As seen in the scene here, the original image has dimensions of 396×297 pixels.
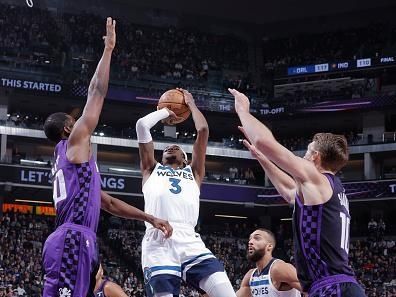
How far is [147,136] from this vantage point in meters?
8.41

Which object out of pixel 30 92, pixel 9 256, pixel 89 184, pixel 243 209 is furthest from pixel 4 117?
pixel 89 184

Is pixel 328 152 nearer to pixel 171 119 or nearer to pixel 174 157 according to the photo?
pixel 174 157

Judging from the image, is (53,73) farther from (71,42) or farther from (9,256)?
(9,256)

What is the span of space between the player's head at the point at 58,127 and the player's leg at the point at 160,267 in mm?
1802

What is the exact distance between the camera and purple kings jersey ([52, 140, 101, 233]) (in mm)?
6469

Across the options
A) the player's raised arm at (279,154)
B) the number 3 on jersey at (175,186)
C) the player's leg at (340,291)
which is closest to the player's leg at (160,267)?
the number 3 on jersey at (175,186)

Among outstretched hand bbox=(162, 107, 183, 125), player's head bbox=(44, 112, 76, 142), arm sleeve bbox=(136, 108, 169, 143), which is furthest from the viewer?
outstretched hand bbox=(162, 107, 183, 125)

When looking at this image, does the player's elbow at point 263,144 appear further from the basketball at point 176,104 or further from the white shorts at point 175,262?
the basketball at point 176,104

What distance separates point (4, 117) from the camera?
1470 inches

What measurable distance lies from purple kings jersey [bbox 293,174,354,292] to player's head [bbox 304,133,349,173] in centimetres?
11

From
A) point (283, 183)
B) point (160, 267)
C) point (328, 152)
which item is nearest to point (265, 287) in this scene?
point (160, 267)

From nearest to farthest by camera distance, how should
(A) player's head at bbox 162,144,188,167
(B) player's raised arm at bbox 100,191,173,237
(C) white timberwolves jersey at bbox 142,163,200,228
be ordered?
1. (B) player's raised arm at bbox 100,191,173,237
2. (C) white timberwolves jersey at bbox 142,163,200,228
3. (A) player's head at bbox 162,144,188,167

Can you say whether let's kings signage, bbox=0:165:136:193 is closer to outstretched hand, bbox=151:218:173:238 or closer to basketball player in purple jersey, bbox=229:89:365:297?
outstretched hand, bbox=151:218:173:238

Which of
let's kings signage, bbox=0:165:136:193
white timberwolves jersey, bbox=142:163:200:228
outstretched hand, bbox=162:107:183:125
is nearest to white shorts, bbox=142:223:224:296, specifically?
white timberwolves jersey, bbox=142:163:200:228
